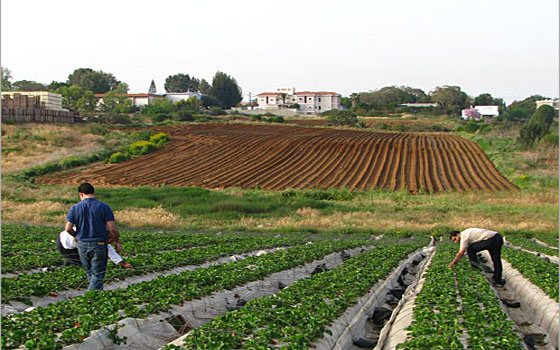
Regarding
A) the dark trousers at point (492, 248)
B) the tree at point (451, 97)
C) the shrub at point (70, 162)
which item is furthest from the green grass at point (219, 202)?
the tree at point (451, 97)

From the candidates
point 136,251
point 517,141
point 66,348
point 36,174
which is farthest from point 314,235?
point 517,141

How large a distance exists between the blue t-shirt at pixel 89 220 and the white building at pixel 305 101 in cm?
11319

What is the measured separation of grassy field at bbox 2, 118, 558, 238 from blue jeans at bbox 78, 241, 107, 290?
647 inches

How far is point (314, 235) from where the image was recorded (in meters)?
24.2

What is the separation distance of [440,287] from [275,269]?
12.0ft

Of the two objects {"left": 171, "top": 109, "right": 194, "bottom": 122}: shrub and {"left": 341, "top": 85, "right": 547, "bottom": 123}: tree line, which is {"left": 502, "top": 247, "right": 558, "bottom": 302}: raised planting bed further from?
{"left": 341, "top": 85, "right": 547, "bottom": 123}: tree line

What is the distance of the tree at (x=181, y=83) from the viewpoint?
516 feet

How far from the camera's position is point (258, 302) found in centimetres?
825

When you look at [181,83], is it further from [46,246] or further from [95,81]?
[46,246]

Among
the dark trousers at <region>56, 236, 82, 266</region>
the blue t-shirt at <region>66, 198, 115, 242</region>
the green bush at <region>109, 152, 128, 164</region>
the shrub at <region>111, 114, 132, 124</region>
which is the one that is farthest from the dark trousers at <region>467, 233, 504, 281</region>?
the shrub at <region>111, 114, 132, 124</region>

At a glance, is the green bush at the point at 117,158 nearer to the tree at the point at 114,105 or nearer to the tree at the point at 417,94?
the tree at the point at 114,105

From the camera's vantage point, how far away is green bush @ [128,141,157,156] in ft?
170

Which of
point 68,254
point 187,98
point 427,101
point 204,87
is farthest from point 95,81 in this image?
point 68,254

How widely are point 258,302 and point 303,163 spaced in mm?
40757
